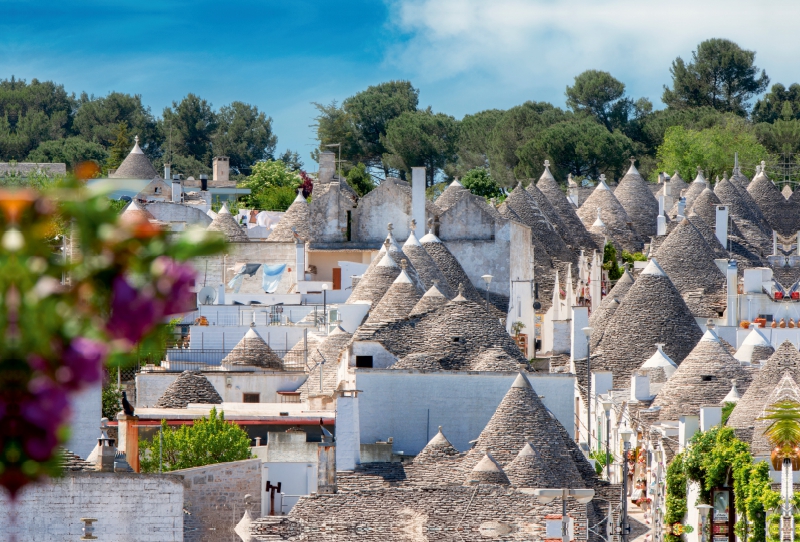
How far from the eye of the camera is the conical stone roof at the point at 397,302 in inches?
1328

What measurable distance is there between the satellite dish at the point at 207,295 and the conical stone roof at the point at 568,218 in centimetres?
1731

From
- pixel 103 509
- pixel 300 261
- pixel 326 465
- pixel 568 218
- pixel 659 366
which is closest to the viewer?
pixel 103 509

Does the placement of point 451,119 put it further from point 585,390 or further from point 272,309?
point 585,390

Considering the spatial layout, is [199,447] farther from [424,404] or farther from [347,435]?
[424,404]

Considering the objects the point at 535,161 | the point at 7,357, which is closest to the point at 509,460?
the point at 7,357

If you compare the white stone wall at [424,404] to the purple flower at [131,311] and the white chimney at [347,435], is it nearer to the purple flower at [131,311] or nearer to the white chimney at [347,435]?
the white chimney at [347,435]

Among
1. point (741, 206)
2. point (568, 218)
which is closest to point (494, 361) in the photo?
point (568, 218)

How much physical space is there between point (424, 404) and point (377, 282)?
25.2ft

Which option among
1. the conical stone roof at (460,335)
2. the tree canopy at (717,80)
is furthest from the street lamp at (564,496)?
the tree canopy at (717,80)

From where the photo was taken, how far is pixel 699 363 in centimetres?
3328

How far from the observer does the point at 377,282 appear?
38.2 m

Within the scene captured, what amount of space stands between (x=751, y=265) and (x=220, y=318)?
19.8m

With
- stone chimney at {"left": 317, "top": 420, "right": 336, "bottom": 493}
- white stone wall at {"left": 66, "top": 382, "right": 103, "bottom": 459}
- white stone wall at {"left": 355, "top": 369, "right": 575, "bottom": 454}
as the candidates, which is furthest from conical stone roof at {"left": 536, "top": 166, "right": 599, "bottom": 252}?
white stone wall at {"left": 66, "top": 382, "right": 103, "bottom": 459}

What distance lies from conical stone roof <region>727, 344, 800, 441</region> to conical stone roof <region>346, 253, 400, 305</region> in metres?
10.6
